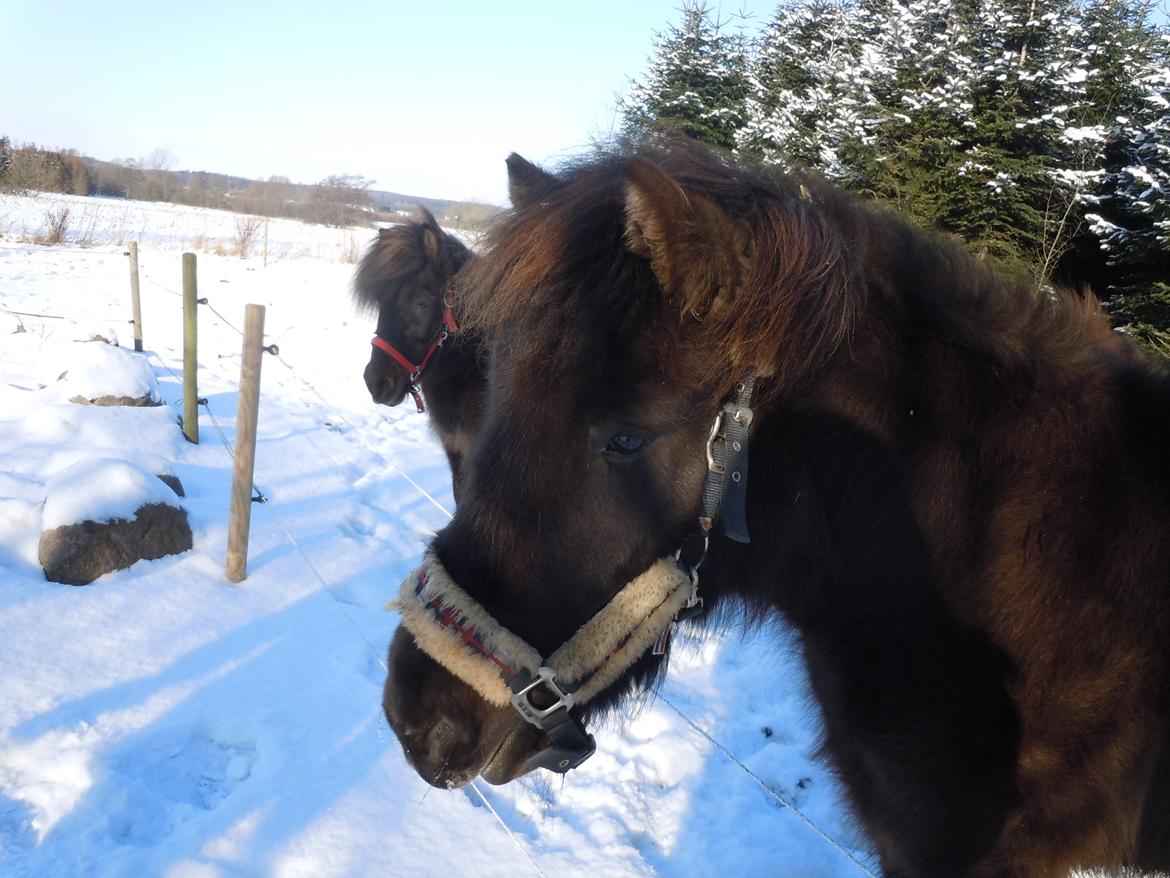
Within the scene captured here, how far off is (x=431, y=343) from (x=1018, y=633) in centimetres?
470

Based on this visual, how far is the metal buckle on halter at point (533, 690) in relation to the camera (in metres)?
1.43

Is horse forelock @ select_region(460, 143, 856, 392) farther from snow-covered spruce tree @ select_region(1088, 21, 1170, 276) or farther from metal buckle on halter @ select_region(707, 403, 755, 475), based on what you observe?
snow-covered spruce tree @ select_region(1088, 21, 1170, 276)

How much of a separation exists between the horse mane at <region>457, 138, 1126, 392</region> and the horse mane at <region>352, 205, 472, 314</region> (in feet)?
13.4

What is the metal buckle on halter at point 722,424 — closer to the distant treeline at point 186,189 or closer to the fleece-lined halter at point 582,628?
the fleece-lined halter at point 582,628

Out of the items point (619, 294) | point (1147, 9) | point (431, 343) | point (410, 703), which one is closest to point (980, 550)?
point (619, 294)

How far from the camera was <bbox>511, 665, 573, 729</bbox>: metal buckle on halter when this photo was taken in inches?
56.2

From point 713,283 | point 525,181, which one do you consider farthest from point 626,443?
point 525,181

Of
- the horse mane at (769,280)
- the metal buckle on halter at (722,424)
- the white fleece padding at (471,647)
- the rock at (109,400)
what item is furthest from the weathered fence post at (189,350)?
the metal buckle on halter at (722,424)

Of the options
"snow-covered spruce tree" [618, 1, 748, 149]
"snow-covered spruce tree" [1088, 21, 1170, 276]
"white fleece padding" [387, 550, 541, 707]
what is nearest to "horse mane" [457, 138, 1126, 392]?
"white fleece padding" [387, 550, 541, 707]

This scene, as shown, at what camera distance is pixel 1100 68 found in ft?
31.5

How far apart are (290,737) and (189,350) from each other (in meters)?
4.73

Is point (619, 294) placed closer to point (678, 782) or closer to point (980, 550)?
point (980, 550)

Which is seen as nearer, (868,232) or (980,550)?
(980,550)

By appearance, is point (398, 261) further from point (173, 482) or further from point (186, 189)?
point (186, 189)
